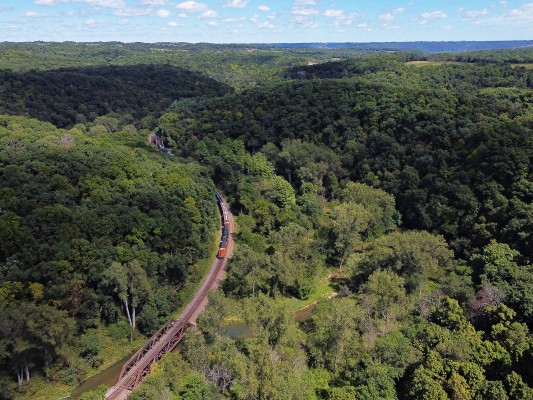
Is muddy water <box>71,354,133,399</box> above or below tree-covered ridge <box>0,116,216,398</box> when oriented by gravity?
below

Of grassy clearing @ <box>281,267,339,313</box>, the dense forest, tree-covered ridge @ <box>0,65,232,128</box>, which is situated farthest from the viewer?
tree-covered ridge @ <box>0,65,232,128</box>

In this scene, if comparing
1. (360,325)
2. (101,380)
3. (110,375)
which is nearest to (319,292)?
(360,325)

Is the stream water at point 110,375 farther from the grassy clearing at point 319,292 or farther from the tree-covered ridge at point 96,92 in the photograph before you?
the tree-covered ridge at point 96,92

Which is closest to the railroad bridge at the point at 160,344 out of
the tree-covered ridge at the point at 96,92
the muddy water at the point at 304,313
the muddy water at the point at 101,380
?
the muddy water at the point at 101,380

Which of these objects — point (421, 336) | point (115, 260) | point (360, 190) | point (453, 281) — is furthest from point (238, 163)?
point (421, 336)

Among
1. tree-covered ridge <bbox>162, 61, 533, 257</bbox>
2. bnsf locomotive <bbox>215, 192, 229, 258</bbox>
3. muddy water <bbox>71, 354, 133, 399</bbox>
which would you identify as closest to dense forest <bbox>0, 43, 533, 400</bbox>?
tree-covered ridge <bbox>162, 61, 533, 257</bbox>

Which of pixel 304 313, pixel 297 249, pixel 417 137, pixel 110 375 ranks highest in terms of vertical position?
pixel 417 137

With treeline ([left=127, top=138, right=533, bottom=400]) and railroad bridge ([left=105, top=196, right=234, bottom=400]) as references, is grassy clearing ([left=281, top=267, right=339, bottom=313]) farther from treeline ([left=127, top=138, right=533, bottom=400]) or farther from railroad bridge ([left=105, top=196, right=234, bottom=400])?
railroad bridge ([left=105, top=196, right=234, bottom=400])

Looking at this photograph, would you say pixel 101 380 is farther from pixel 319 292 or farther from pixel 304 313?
pixel 319 292
